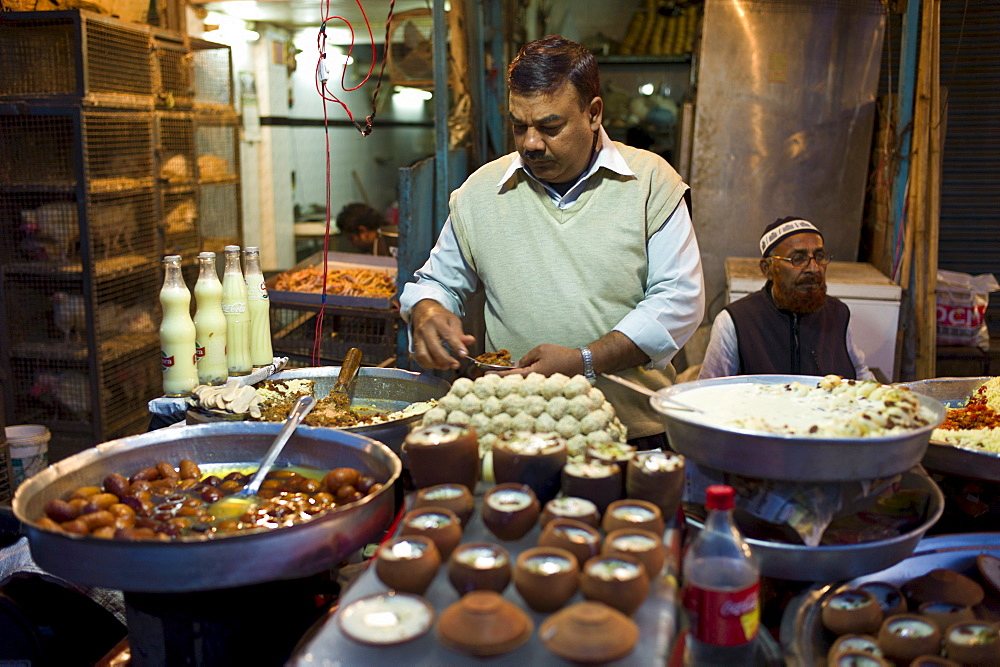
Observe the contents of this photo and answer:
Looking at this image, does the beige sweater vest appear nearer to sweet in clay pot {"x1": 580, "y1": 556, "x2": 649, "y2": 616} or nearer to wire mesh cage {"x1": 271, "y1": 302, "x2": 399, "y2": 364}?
sweet in clay pot {"x1": 580, "y1": 556, "x2": 649, "y2": 616}

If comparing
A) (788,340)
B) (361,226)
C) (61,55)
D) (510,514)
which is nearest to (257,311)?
(510,514)

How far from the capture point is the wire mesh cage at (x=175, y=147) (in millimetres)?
5715

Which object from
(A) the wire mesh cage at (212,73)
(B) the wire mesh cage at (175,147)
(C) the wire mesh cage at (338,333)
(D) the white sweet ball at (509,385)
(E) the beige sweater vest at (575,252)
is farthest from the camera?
(A) the wire mesh cage at (212,73)

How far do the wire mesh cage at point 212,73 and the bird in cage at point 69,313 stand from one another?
1.94 m

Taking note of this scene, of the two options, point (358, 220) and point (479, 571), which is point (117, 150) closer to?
point (358, 220)

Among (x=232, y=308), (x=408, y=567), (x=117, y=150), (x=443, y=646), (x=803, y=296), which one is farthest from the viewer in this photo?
(x=117, y=150)

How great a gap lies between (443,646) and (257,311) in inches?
68.0

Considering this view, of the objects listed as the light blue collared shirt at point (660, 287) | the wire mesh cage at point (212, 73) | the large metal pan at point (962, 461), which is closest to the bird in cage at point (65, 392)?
the wire mesh cage at point (212, 73)

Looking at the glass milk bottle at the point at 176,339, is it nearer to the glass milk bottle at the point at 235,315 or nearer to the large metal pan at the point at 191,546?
the glass milk bottle at the point at 235,315

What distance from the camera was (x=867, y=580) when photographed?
172 centimetres

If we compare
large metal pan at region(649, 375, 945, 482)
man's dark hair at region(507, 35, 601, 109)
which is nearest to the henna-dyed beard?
man's dark hair at region(507, 35, 601, 109)

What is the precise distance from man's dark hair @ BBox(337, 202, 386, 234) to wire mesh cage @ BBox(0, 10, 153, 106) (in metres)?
2.23

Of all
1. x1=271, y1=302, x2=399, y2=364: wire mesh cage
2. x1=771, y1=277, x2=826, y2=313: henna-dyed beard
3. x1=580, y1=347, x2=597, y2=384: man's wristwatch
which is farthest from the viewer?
x1=271, y1=302, x2=399, y2=364: wire mesh cage

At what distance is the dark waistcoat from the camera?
3.49 metres
